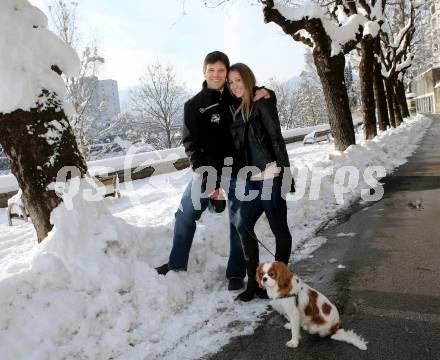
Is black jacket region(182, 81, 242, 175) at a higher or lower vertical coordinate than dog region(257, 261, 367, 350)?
higher

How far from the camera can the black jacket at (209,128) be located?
448cm

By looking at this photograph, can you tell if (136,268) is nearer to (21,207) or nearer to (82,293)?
(82,293)

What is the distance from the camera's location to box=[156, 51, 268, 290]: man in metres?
4.48

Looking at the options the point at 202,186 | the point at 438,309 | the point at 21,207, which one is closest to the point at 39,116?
the point at 202,186

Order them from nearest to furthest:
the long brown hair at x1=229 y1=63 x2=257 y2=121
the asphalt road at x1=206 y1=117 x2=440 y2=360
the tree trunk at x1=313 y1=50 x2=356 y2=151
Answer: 1. the asphalt road at x1=206 y1=117 x2=440 y2=360
2. the long brown hair at x1=229 y1=63 x2=257 y2=121
3. the tree trunk at x1=313 y1=50 x2=356 y2=151

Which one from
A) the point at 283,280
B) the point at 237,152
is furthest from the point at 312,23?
the point at 283,280

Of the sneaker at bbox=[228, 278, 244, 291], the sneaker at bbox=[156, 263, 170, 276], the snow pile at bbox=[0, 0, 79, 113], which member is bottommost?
the sneaker at bbox=[228, 278, 244, 291]

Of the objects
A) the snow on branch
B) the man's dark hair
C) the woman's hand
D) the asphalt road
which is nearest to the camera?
the asphalt road

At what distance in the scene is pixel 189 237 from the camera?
488cm

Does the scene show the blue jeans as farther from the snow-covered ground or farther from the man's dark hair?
the man's dark hair

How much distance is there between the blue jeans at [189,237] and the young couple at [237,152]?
0.04 feet

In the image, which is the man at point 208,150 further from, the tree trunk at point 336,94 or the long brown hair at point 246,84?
the tree trunk at point 336,94

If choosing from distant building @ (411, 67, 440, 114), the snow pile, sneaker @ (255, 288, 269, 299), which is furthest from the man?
distant building @ (411, 67, 440, 114)

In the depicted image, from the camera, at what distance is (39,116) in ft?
15.4
